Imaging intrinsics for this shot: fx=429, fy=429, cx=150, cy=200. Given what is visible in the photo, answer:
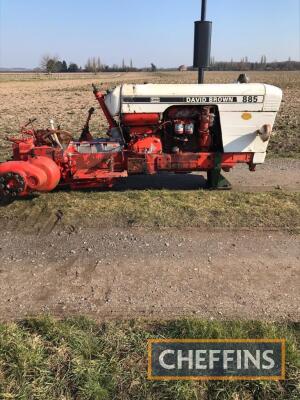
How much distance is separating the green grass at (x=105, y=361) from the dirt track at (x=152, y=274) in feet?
0.83

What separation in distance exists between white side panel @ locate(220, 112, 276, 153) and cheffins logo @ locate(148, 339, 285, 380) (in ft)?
12.9

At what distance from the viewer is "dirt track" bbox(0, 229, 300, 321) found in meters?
3.88

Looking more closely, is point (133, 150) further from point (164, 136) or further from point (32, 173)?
point (32, 173)

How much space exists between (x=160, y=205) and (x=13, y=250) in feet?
6.86

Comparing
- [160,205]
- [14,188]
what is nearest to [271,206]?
[160,205]

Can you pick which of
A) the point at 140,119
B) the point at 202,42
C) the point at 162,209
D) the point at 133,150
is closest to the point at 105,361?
the point at 162,209

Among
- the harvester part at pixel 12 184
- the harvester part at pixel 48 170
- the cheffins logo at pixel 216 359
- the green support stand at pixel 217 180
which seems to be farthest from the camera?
the green support stand at pixel 217 180

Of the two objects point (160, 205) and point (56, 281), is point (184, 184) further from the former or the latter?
point (56, 281)

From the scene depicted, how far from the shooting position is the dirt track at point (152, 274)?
12.7 ft

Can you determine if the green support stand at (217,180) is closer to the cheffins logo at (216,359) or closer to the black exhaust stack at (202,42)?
the black exhaust stack at (202,42)

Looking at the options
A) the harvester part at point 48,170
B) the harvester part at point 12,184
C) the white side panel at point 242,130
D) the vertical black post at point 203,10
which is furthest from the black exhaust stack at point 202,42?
the harvester part at point 12,184

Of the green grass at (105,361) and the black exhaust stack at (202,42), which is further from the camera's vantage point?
the black exhaust stack at (202,42)

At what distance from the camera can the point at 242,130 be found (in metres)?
6.68

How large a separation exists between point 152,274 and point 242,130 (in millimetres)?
3223
